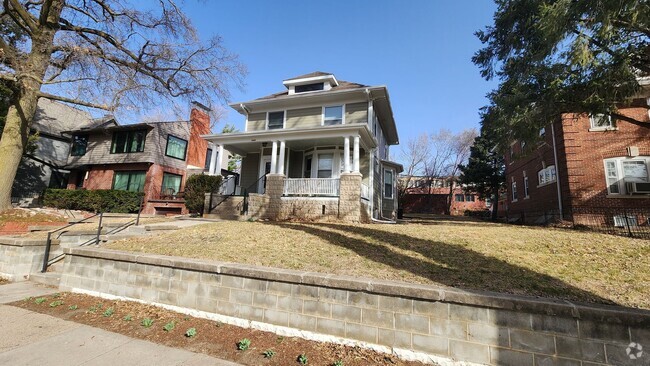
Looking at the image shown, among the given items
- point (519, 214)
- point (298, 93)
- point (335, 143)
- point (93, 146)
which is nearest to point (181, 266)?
point (335, 143)

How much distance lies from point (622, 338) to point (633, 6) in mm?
8772

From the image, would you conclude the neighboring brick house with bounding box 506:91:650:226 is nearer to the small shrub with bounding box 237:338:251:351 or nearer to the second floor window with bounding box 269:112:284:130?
the second floor window with bounding box 269:112:284:130

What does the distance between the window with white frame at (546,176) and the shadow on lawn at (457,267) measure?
12384 mm

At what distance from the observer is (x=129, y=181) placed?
66.5 ft

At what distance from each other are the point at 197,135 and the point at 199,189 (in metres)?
10.5

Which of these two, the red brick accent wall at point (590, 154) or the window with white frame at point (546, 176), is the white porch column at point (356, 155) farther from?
the window with white frame at point (546, 176)

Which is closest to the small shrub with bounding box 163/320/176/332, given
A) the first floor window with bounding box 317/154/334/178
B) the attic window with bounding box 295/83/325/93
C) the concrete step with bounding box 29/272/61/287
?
the concrete step with bounding box 29/272/61/287

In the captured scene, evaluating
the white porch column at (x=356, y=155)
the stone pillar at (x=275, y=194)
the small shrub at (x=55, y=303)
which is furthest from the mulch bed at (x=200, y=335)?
the white porch column at (x=356, y=155)

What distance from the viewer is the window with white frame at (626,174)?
12.3 metres

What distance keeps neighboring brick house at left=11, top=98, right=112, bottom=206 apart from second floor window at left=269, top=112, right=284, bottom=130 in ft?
43.9

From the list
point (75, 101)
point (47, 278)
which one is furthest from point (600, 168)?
point (75, 101)

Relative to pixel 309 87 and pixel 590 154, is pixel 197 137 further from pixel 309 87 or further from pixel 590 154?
pixel 590 154

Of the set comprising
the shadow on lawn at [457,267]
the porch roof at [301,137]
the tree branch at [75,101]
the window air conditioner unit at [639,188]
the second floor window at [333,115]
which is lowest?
the shadow on lawn at [457,267]

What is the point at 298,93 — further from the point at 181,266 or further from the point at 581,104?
the point at 181,266
